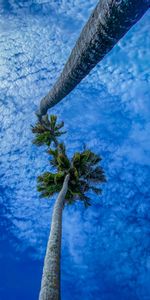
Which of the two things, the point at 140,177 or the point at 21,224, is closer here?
the point at 140,177

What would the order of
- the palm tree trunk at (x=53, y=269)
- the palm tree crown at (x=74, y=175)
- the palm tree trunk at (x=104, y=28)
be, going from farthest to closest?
the palm tree crown at (x=74, y=175), the palm tree trunk at (x=53, y=269), the palm tree trunk at (x=104, y=28)

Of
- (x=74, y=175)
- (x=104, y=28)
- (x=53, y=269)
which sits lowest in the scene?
(x=53, y=269)

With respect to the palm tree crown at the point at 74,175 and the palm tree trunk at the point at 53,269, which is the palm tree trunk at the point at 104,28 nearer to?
the palm tree trunk at the point at 53,269

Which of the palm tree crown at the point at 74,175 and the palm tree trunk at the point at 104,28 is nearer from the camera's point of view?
the palm tree trunk at the point at 104,28

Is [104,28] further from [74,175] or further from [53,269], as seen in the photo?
[74,175]

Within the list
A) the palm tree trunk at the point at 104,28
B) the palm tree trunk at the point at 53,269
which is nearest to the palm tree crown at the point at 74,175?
the palm tree trunk at the point at 53,269

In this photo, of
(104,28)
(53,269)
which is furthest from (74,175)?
(104,28)

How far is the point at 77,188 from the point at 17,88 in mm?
14789

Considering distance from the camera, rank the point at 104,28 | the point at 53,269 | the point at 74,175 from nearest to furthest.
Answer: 1. the point at 104,28
2. the point at 53,269
3. the point at 74,175

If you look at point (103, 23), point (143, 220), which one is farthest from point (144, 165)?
point (103, 23)

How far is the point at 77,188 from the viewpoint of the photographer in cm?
1293

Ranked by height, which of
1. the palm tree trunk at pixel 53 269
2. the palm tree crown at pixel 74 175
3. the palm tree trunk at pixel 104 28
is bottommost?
the palm tree trunk at pixel 53 269

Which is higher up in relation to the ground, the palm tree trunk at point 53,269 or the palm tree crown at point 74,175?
the palm tree crown at point 74,175

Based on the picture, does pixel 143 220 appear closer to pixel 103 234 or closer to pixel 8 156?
pixel 103 234
